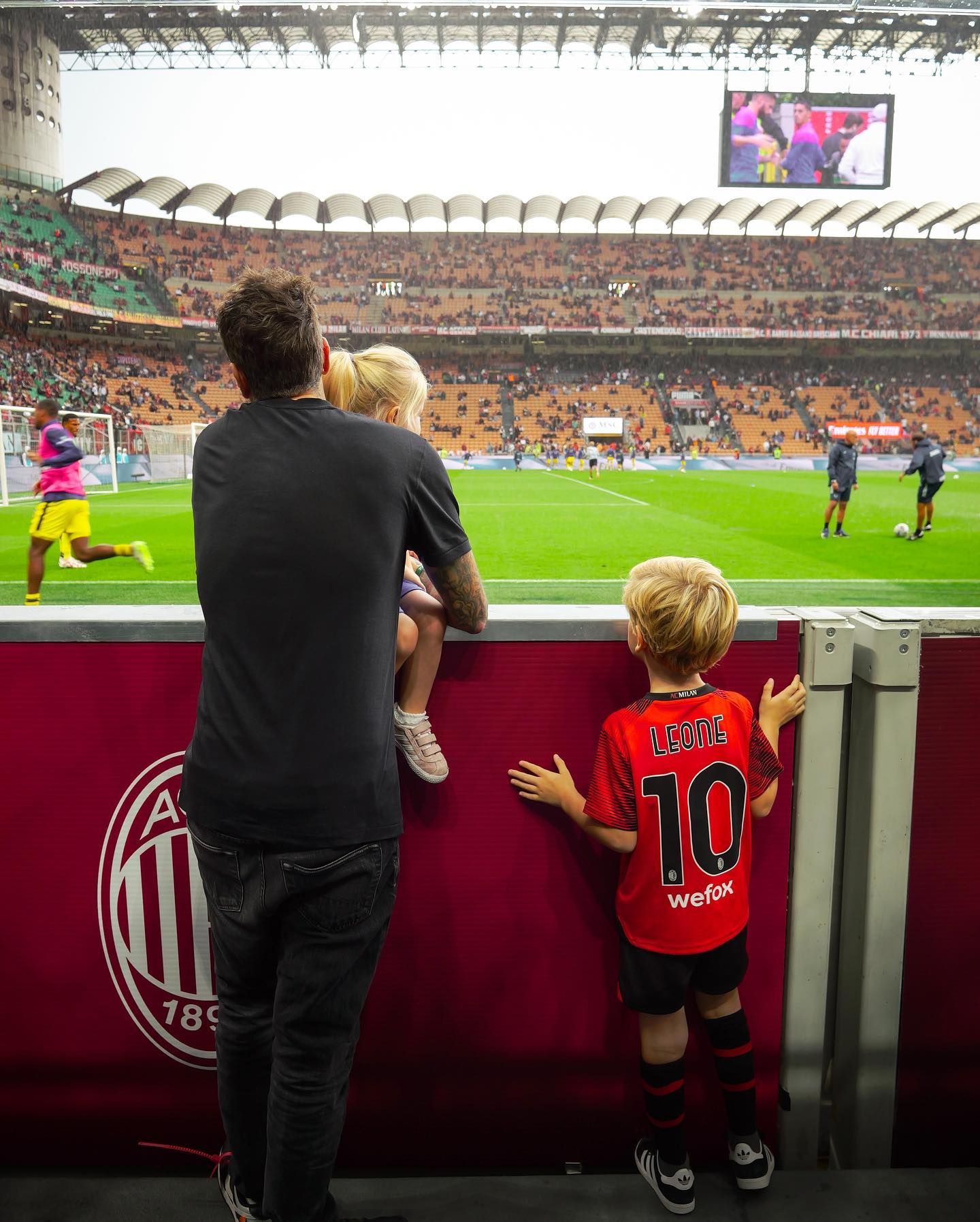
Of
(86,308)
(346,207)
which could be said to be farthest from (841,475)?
(346,207)

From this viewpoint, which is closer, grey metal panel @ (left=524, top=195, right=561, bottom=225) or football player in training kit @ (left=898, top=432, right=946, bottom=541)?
football player in training kit @ (left=898, top=432, right=946, bottom=541)

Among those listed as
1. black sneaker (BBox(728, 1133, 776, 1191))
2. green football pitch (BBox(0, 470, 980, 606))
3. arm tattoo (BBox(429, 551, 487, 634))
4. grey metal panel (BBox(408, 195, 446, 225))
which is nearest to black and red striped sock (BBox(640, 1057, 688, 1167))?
black sneaker (BBox(728, 1133, 776, 1191))

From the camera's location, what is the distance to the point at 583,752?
180 cm

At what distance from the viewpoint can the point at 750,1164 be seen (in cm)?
180

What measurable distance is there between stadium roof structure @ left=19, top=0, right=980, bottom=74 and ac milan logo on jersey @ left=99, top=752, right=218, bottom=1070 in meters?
34.4

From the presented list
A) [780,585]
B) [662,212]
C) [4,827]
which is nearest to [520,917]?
[4,827]

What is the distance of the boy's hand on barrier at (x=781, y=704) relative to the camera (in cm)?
177

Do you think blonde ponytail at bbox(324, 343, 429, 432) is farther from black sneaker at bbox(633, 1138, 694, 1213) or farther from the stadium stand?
the stadium stand

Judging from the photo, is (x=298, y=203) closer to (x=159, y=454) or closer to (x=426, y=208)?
(x=426, y=208)

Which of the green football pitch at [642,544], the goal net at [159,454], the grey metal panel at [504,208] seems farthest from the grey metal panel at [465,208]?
A: the green football pitch at [642,544]

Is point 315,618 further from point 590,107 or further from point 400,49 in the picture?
point 590,107

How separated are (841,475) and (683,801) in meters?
13.3

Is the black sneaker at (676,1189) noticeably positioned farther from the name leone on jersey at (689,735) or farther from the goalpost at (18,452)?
the goalpost at (18,452)

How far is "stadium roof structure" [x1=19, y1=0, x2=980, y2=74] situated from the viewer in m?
30.1
